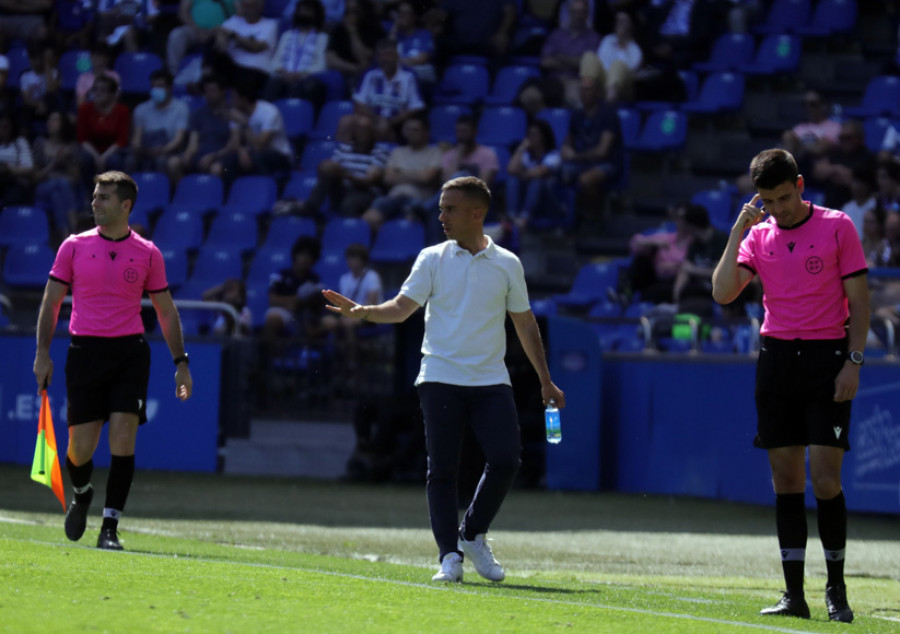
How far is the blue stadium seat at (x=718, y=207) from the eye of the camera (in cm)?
1748

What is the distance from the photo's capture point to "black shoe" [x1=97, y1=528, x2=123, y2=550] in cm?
788

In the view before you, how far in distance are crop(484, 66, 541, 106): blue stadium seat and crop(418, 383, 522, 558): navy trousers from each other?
13.4 meters

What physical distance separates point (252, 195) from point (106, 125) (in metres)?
2.35

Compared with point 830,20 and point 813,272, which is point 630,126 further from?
point 813,272

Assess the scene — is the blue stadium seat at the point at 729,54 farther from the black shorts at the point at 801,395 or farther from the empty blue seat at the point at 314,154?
the black shorts at the point at 801,395

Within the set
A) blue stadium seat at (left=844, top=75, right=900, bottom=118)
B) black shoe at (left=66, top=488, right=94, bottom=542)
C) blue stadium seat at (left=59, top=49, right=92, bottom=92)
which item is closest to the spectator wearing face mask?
blue stadium seat at (left=59, top=49, right=92, bottom=92)

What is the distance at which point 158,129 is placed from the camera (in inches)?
794

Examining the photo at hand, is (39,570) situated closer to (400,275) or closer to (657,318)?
(657,318)

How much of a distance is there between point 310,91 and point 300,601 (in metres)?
15.2

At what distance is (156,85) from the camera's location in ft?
66.1

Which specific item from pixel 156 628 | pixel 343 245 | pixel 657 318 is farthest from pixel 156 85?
pixel 156 628

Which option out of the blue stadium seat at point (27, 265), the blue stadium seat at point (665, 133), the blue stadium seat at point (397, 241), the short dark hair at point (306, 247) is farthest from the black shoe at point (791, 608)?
the blue stadium seat at point (27, 265)

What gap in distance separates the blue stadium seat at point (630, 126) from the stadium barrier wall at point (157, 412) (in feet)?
22.6

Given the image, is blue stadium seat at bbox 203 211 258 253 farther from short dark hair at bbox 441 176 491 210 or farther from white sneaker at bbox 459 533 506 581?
white sneaker at bbox 459 533 506 581
